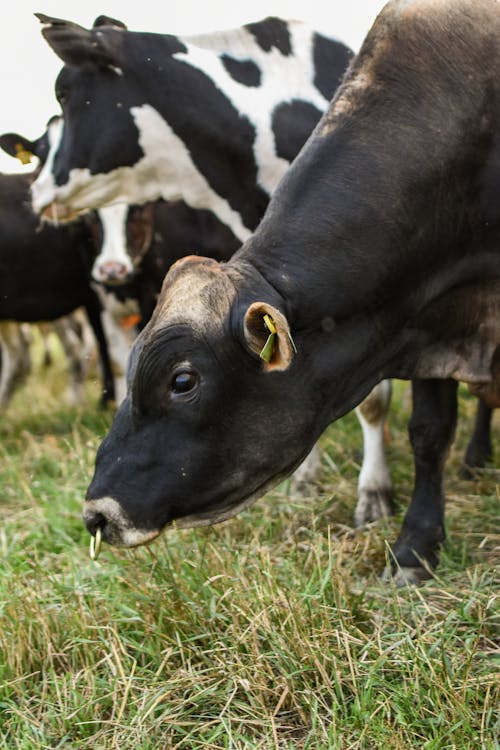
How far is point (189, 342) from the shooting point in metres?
2.84

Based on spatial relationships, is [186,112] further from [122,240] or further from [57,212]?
[122,240]

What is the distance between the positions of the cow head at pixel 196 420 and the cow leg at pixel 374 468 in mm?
1549

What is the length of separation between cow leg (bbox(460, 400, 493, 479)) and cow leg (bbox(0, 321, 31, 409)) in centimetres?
467

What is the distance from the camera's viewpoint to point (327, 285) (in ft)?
9.62

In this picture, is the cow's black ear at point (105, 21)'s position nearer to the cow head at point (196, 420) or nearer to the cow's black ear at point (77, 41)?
the cow's black ear at point (77, 41)

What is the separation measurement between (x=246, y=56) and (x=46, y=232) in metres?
3.04

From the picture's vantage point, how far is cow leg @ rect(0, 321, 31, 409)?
8.82m

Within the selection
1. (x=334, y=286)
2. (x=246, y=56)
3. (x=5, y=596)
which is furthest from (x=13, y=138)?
(x=334, y=286)

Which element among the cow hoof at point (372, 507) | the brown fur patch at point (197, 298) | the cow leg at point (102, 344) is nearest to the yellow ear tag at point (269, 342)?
the brown fur patch at point (197, 298)

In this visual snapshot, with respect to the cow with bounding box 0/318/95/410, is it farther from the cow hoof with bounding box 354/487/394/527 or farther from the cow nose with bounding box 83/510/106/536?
the cow nose with bounding box 83/510/106/536

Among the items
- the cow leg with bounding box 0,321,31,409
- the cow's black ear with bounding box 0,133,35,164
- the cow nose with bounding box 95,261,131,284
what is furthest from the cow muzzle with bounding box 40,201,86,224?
the cow leg with bounding box 0,321,31,409

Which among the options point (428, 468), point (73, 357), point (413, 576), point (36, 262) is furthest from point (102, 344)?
point (413, 576)

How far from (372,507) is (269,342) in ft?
6.65

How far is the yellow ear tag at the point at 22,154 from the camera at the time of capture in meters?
5.67
